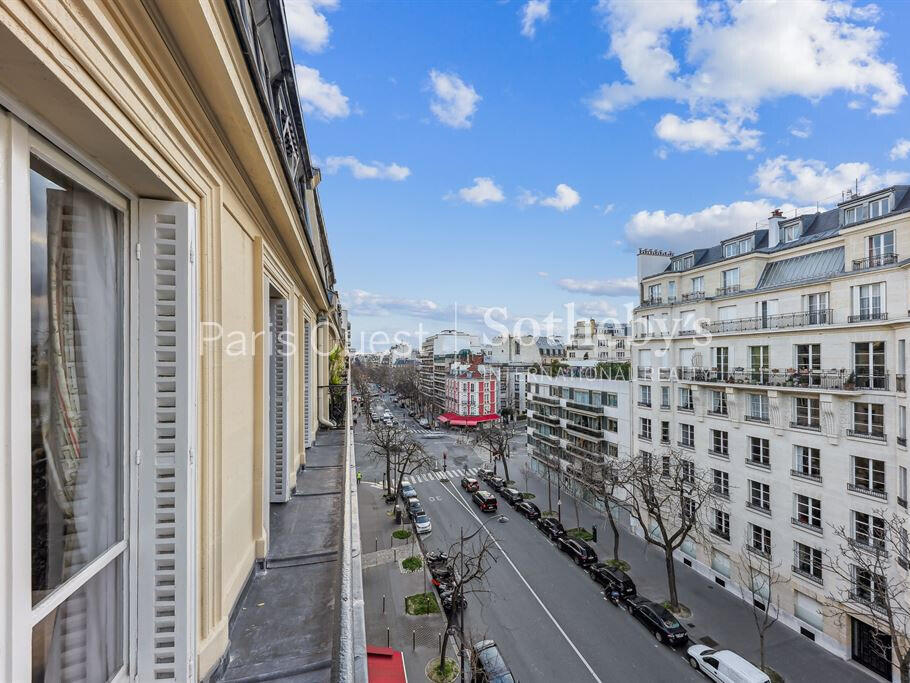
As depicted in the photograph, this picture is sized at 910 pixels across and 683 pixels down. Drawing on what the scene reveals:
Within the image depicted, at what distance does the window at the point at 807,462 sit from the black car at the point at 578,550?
935 cm

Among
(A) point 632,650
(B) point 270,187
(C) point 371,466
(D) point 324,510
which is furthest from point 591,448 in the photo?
(B) point 270,187

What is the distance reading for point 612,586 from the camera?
1748cm

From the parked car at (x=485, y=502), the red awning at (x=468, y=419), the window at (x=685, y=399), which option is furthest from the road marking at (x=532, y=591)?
the red awning at (x=468, y=419)

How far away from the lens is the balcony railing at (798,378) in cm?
1296

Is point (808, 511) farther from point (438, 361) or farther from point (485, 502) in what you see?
point (438, 361)

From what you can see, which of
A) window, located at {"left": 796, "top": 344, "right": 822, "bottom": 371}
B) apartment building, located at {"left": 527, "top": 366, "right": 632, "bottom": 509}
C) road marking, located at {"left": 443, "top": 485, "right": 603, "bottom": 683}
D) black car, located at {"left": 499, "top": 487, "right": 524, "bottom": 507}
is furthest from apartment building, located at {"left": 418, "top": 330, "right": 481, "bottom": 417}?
window, located at {"left": 796, "top": 344, "right": 822, "bottom": 371}

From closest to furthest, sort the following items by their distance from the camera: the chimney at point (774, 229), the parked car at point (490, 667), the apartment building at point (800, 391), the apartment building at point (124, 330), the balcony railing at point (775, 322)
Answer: the apartment building at point (124, 330)
the parked car at point (490, 667)
the apartment building at point (800, 391)
the balcony railing at point (775, 322)
the chimney at point (774, 229)

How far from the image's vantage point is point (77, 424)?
6.70ft

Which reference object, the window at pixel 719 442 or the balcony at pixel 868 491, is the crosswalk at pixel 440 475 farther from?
the balcony at pixel 868 491

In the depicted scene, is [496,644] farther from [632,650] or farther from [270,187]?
[270,187]

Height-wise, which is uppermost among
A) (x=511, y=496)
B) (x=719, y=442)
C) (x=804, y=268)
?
(x=804, y=268)

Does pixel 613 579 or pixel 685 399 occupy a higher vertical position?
pixel 685 399

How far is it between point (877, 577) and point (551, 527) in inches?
524

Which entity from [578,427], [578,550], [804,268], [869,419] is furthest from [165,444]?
[578,427]
